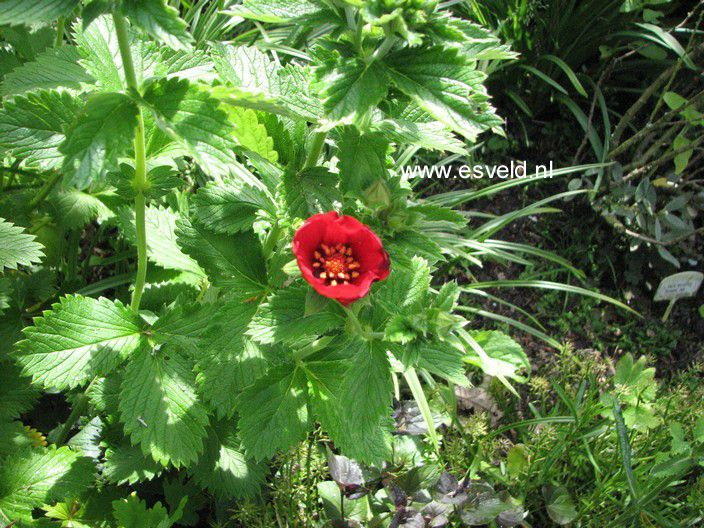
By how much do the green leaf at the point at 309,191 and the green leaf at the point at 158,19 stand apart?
32 centimetres

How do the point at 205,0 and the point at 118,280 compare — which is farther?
the point at 205,0

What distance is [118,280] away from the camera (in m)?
1.85

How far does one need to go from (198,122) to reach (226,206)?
0.27m

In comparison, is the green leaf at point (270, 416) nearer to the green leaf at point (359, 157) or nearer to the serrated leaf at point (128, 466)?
the serrated leaf at point (128, 466)

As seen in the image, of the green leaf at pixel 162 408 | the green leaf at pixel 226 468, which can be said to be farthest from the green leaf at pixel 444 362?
the green leaf at pixel 226 468

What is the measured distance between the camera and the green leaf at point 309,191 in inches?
42.8

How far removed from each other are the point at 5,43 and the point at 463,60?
1.38 meters

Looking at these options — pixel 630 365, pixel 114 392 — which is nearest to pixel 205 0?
pixel 114 392

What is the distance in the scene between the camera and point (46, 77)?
1.10 m

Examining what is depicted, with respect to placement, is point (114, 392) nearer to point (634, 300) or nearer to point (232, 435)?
point (232, 435)

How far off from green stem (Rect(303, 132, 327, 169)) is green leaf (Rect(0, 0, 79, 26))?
435 mm

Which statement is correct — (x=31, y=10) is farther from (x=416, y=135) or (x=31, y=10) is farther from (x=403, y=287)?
(x=403, y=287)

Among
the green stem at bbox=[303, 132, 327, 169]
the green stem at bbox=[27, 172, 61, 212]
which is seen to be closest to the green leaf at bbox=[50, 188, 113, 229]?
the green stem at bbox=[27, 172, 61, 212]

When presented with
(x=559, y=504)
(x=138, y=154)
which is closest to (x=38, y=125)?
(x=138, y=154)
